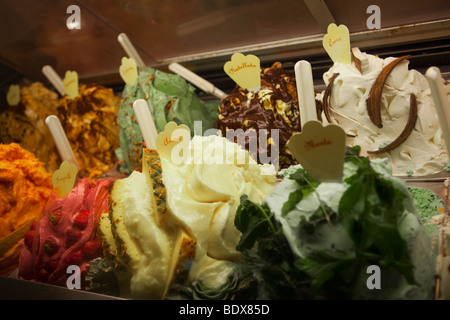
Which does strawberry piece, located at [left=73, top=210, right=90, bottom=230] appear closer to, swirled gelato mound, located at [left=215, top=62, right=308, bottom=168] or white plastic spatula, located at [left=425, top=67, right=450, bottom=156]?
swirled gelato mound, located at [left=215, top=62, right=308, bottom=168]

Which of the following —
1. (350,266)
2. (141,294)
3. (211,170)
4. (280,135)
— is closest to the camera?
(350,266)

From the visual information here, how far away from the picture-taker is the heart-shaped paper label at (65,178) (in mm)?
1381

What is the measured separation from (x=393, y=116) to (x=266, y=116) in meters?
0.46

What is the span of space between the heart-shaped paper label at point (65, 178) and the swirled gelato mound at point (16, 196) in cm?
26

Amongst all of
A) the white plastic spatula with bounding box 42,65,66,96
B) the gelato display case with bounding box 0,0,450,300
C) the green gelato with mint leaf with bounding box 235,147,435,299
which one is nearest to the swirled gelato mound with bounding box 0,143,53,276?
the gelato display case with bounding box 0,0,450,300

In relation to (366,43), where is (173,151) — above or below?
below

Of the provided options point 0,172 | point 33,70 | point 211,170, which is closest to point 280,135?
point 211,170

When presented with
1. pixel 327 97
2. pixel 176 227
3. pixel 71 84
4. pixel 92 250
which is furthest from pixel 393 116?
pixel 71 84

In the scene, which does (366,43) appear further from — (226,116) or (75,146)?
(75,146)

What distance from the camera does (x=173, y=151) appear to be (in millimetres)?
1185

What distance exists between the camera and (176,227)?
103 centimetres

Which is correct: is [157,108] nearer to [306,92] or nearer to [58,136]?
[58,136]

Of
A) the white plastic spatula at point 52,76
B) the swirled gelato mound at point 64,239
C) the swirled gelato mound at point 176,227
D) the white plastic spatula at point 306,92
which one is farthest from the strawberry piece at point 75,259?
the white plastic spatula at point 52,76
